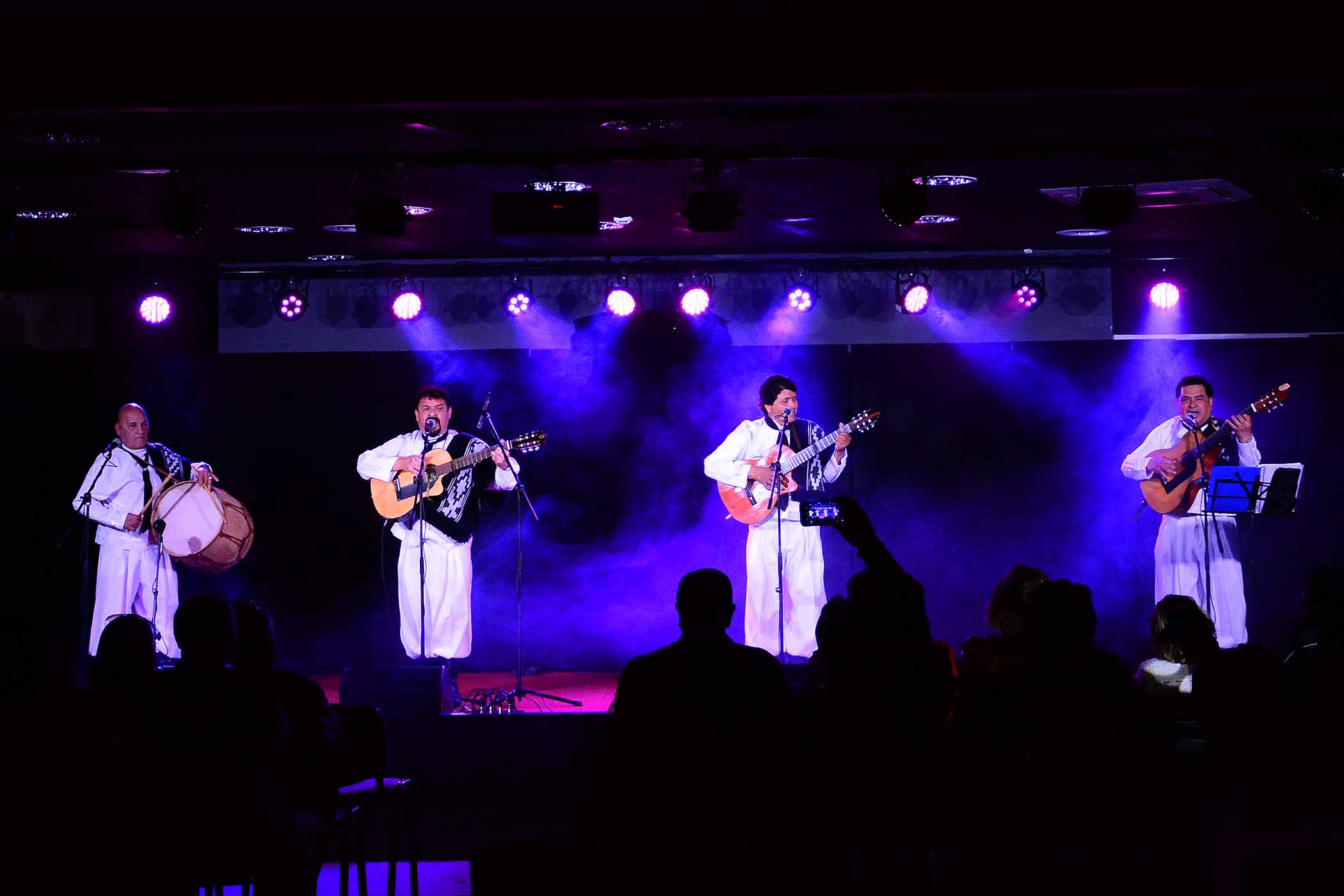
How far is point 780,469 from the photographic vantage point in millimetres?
9211

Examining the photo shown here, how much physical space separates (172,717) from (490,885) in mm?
1523

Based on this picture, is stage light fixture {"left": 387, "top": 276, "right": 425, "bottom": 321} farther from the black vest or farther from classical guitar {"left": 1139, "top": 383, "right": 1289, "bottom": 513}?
classical guitar {"left": 1139, "top": 383, "right": 1289, "bottom": 513}

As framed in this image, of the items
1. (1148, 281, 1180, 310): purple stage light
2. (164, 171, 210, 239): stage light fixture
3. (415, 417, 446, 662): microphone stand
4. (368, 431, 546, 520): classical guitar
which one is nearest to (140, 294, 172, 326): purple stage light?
(368, 431, 546, 520): classical guitar

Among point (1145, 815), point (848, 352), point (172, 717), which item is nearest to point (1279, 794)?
point (1145, 815)

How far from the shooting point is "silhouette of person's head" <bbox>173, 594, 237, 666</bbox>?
417cm

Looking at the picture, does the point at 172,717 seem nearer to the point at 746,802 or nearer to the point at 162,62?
the point at 746,802

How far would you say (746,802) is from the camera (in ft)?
11.5

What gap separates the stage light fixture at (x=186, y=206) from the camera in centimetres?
730

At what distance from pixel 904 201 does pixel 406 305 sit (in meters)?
4.54

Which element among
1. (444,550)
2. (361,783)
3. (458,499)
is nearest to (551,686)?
(444,550)

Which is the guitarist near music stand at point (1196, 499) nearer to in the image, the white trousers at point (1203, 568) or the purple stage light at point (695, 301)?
the white trousers at point (1203, 568)

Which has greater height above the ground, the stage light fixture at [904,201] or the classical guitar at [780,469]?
the stage light fixture at [904,201]

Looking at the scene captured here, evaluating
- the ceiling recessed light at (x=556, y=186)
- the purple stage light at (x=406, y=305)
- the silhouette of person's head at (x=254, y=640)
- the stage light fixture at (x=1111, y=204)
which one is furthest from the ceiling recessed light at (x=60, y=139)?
the stage light fixture at (x=1111, y=204)

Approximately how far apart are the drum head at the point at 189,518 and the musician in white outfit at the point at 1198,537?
266 inches
